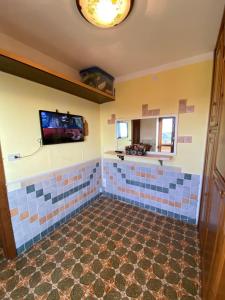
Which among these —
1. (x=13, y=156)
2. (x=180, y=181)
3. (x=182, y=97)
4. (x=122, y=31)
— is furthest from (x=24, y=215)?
(x=182, y=97)

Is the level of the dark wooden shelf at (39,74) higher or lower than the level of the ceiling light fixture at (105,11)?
lower

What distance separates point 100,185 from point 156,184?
102cm

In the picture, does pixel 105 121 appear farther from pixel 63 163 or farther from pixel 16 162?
pixel 16 162

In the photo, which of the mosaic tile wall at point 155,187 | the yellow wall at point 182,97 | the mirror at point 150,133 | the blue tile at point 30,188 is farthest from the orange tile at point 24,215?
the yellow wall at point 182,97

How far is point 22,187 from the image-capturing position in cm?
133

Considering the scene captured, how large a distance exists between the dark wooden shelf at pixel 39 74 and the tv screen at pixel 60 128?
31cm

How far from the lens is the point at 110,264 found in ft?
3.98

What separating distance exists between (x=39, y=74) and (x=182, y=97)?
5.22 ft

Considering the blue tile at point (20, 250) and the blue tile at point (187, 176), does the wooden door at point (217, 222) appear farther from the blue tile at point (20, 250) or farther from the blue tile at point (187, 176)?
the blue tile at point (20, 250)

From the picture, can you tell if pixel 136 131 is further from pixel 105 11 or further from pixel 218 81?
pixel 105 11

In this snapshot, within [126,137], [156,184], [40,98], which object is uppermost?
[40,98]

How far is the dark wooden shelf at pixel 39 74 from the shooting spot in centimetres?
97

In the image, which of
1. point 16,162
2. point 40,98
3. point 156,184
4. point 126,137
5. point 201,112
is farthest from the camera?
point 126,137

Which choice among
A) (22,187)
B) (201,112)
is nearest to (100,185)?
(22,187)
